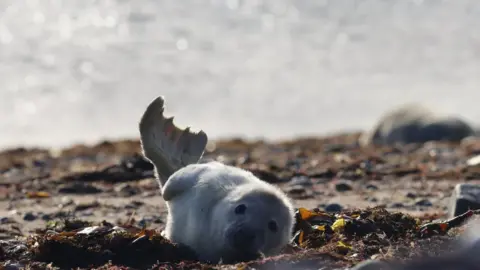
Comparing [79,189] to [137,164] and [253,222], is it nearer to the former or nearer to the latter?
[137,164]

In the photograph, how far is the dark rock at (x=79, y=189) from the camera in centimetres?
1057

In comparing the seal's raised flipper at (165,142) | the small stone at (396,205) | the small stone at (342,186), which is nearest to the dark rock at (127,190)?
the small stone at (342,186)

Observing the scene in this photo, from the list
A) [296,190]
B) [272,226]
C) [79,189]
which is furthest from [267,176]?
[272,226]

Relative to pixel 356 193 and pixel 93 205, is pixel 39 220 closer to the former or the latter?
pixel 93 205

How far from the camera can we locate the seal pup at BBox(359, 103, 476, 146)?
21.4 metres

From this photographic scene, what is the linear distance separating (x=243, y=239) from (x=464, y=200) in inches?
93.6

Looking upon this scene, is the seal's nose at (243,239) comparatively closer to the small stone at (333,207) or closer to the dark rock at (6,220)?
the small stone at (333,207)

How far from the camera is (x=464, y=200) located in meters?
6.88

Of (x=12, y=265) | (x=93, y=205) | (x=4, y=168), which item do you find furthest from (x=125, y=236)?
(x=4, y=168)

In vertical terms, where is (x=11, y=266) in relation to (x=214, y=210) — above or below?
below

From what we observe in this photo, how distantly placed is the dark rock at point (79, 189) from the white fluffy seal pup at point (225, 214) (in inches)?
170

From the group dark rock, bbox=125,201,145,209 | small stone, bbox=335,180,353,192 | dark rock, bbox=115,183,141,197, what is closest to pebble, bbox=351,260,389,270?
dark rock, bbox=125,201,145,209

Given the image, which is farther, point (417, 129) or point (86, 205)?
point (417, 129)

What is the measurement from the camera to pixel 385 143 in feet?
70.4
